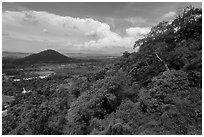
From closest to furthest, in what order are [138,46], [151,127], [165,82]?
[151,127] < [165,82] < [138,46]

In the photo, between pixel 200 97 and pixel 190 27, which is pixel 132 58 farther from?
pixel 200 97

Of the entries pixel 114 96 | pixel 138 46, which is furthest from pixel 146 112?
pixel 138 46

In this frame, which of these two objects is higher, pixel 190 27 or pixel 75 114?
pixel 190 27

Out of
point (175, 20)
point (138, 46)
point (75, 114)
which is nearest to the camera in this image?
point (75, 114)

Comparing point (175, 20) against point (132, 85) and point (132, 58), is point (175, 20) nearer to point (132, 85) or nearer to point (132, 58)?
point (132, 58)

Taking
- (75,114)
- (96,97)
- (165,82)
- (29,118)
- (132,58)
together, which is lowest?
(29,118)

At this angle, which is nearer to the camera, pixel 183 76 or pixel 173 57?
pixel 183 76
